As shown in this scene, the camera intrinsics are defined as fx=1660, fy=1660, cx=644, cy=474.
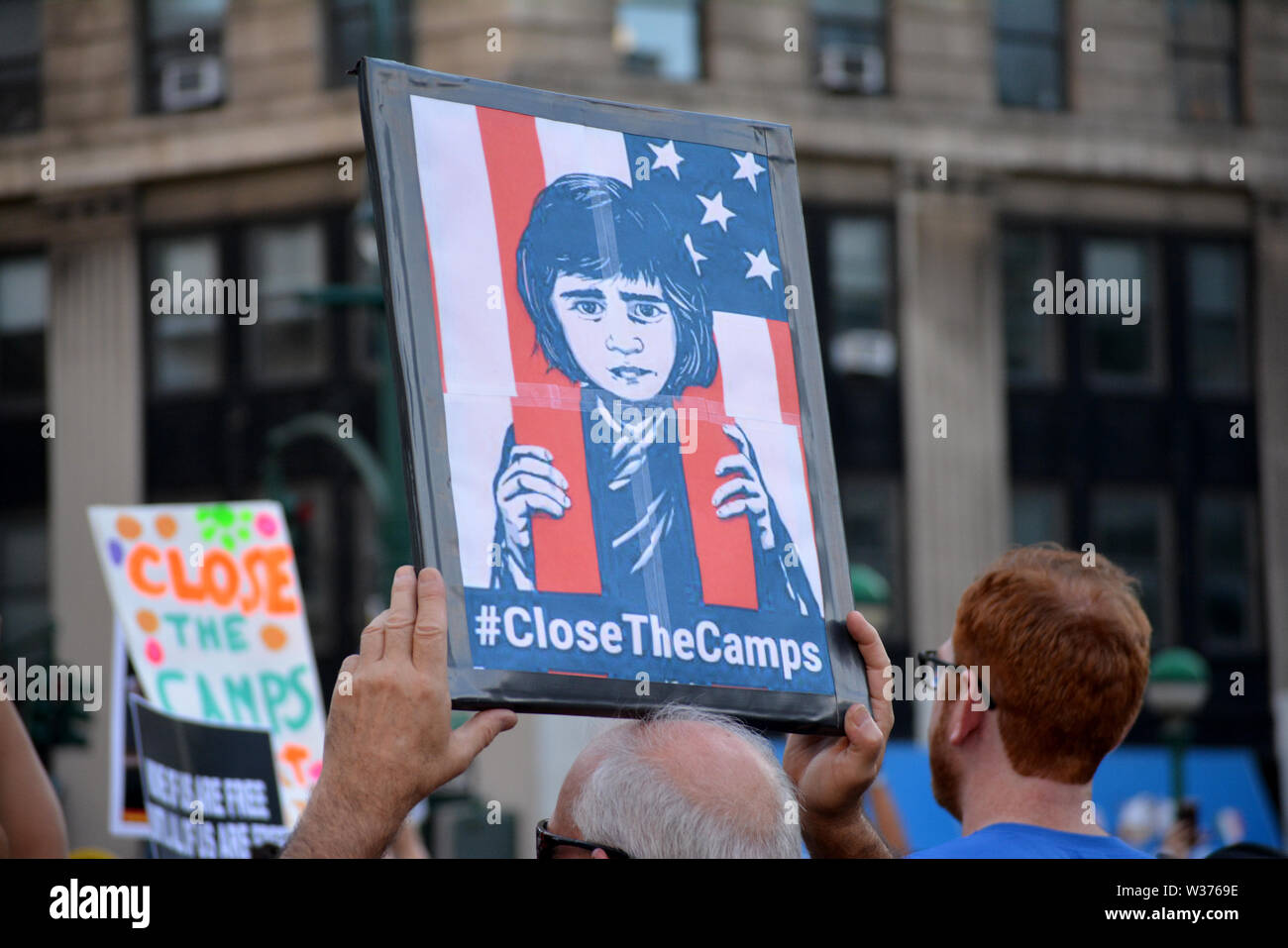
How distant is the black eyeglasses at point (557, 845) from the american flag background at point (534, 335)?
37 centimetres

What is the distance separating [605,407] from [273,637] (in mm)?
2667

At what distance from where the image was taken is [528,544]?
8.44 ft

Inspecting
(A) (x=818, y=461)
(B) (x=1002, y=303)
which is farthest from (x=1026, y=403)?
(A) (x=818, y=461)

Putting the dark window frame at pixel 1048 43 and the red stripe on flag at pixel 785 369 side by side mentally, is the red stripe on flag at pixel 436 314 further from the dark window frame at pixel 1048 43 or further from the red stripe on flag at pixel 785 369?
the dark window frame at pixel 1048 43

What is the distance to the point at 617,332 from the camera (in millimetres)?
2740

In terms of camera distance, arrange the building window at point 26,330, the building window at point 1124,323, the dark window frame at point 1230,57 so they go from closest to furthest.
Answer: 1. the building window at point 1124,323
2. the building window at point 26,330
3. the dark window frame at point 1230,57

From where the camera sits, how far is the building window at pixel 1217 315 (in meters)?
23.3

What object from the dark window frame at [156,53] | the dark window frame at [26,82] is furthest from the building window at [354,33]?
the dark window frame at [26,82]

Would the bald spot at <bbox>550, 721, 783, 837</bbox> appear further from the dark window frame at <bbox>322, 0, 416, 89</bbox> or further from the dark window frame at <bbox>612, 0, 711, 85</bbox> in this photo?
the dark window frame at <bbox>322, 0, 416, 89</bbox>

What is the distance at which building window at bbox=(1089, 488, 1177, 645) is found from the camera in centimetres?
2264

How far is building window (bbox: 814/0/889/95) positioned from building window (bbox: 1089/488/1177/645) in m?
6.39

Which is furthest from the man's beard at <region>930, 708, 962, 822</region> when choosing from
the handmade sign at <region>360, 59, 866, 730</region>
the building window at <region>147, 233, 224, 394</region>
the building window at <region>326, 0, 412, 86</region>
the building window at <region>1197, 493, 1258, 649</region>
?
the building window at <region>1197, 493, 1258, 649</region>

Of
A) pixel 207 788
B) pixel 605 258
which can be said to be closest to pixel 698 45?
pixel 207 788

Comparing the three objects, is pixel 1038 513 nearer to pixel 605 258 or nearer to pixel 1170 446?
pixel 1170 446
